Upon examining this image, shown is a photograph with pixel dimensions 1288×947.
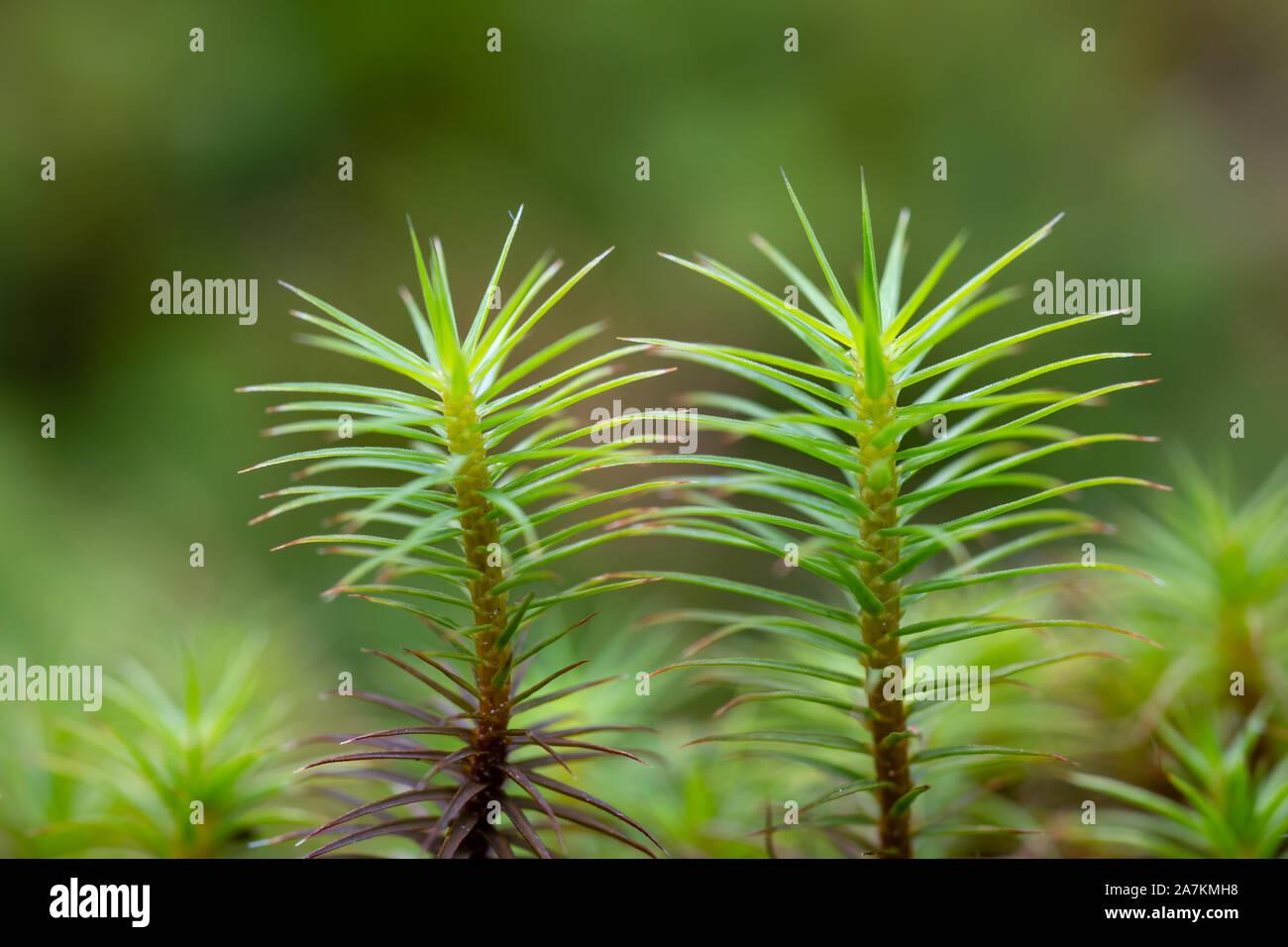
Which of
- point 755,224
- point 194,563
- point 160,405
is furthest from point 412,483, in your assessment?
point 160,405

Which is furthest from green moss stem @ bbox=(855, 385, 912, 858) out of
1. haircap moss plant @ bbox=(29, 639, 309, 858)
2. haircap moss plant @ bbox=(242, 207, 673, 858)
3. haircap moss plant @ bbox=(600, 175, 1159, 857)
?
haircap moss plant @ bbox=(29, 639, 309, 858)

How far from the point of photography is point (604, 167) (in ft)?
8.92

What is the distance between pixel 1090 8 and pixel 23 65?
3.07 meters

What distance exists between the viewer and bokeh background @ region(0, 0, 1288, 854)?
2.57m

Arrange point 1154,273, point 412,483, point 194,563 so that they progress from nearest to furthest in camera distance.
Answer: point 412,483, point 194,563, point 1154,273

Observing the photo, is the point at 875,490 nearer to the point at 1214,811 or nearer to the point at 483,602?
the point at 483,602

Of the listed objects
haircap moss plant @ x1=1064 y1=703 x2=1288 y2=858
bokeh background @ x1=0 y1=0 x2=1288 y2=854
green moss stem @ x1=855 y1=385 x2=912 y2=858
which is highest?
bokeh background @ x1=0 y1=0 x2=1288 y2=854

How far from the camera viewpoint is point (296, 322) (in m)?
2.73

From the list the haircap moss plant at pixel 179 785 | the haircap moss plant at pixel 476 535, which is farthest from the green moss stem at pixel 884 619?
the haircap moss plant at pixel 179 785

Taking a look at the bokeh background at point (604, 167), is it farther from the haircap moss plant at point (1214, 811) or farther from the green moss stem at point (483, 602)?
the green moss stem at point (483, 602)

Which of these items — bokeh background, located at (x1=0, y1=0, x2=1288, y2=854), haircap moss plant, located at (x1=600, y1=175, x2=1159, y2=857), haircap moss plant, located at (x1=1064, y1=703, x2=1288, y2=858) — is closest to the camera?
haircap moss plant, located at (x1=600, y1=175, x2=1159, y2=857)

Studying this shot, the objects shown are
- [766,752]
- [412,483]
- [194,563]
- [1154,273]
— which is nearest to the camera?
[412,483]

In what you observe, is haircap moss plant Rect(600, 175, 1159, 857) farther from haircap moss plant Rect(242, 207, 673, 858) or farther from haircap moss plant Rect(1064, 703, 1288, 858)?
haircap moss plant Rect(1064, 703, 1288, 858)
